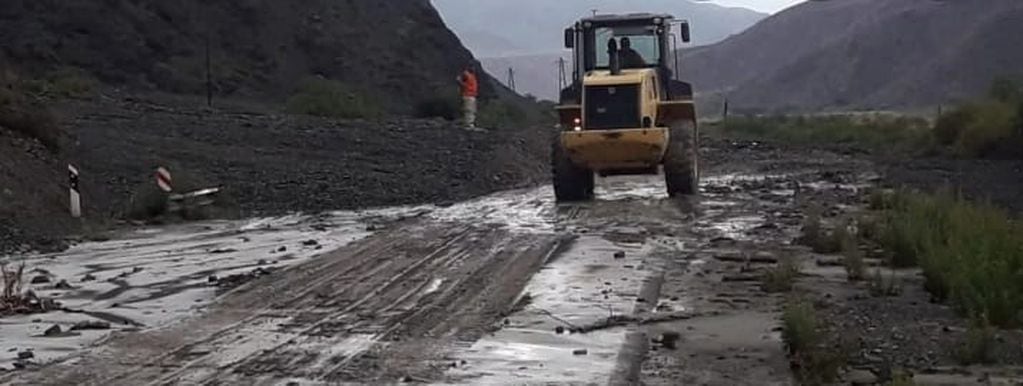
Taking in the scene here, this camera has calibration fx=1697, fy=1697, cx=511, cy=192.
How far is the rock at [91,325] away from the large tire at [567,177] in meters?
14.2

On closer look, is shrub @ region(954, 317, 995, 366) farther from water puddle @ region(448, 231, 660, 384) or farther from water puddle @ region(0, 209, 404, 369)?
water puddle @ region(0, 209, 404, 369)

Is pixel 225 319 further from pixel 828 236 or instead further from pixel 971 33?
pixel 971 33

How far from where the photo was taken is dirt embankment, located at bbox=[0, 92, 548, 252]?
1011 inches

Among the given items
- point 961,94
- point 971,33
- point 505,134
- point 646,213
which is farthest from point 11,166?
point 971,33

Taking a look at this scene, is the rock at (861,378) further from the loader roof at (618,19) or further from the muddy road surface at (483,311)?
the loader roof at (618,19)

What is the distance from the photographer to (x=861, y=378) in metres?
11.2

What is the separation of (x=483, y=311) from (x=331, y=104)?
110ft

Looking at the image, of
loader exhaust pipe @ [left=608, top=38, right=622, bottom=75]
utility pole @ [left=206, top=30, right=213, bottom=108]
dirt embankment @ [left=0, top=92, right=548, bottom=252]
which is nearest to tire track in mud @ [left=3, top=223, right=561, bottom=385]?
dirt embankment @ [left=0, top=92, right=548, bottom=252]

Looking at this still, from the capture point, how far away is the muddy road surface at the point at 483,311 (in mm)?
11695

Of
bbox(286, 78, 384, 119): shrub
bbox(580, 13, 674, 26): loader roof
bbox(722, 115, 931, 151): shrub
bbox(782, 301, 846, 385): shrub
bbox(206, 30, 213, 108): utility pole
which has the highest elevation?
bbox(580, 13, 674, 26): loader roof

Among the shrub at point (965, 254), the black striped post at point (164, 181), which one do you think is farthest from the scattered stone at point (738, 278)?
the black striped post at point (164, 181)

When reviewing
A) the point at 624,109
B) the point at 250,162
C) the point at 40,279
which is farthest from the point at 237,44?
the point at 40,279

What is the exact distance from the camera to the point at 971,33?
10800 cm

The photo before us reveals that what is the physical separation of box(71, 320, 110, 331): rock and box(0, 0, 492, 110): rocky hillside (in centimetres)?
3636
